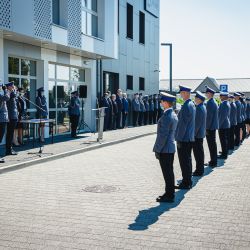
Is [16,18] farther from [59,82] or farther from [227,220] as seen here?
[227,220]

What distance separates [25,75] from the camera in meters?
16.7

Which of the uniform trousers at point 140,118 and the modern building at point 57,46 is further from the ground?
the modern building at point 57,46

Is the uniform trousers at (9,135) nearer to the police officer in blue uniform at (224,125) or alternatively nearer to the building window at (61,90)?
the police officer in blue uniform at (224,125)

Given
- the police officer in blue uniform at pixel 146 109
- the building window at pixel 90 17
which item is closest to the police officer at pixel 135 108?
the police officer in blue uniform at pixel 146 109

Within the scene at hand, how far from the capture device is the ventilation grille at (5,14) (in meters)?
13.1

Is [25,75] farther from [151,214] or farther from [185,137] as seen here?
[151,214]

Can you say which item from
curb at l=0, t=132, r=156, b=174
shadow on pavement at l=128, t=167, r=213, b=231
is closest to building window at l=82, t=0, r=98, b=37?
curb at l=0, t=132, r=156, b=174

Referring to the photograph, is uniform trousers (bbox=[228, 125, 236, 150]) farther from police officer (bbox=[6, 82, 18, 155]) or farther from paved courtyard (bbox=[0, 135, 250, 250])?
police officer (bbox=[6, 82, 18, 155])

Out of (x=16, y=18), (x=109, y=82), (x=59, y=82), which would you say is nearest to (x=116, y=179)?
(x=16, y=18)

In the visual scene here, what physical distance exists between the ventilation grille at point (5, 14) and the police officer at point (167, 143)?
758cm

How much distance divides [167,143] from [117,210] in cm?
139

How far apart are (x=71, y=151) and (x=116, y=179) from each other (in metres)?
4.26

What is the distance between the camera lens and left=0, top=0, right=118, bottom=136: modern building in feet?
47.6

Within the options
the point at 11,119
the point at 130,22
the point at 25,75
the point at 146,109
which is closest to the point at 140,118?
the point at 146,109
